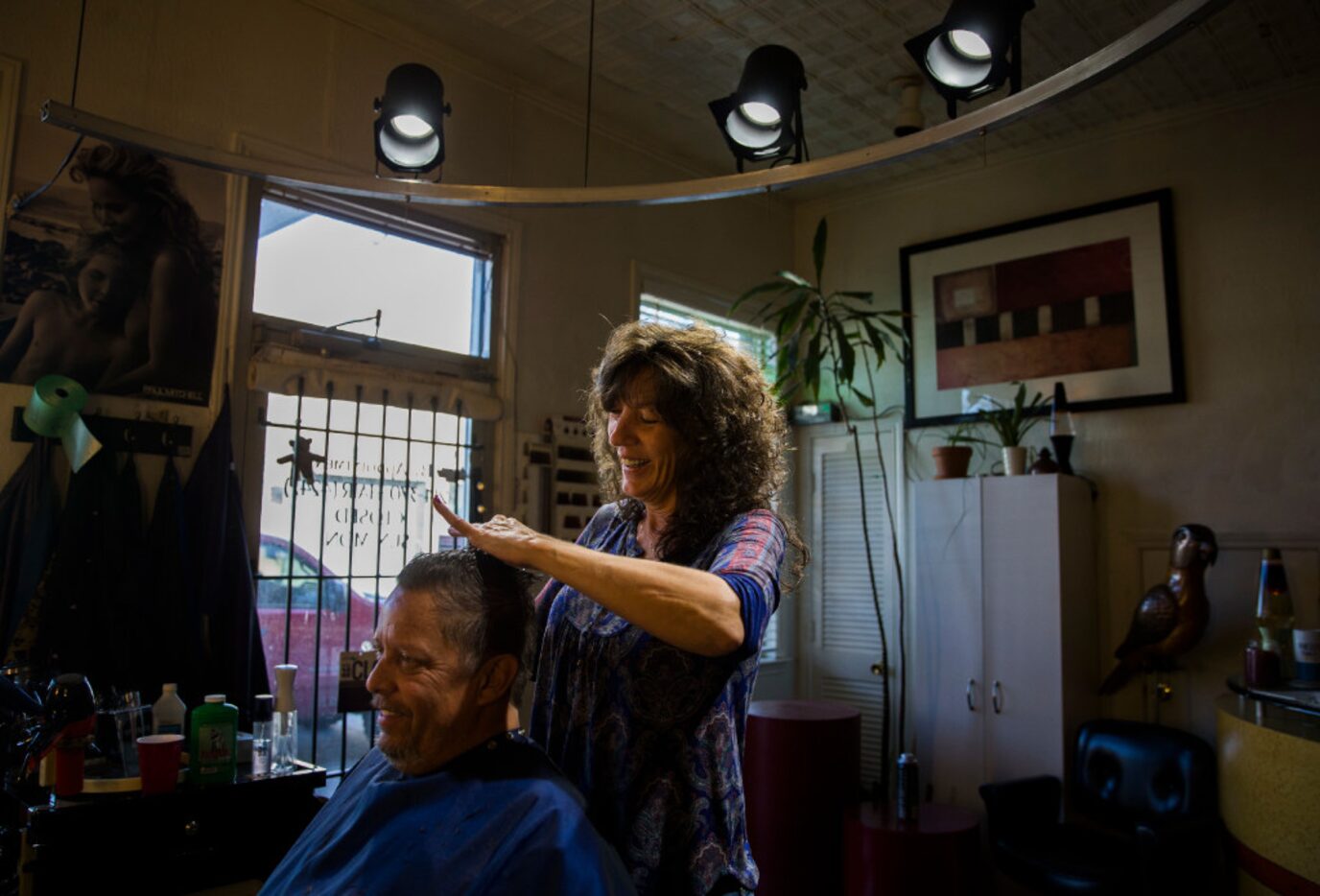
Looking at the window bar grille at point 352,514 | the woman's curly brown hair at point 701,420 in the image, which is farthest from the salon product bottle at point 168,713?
the woman's curly brown hair at point 701,420

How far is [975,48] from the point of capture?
2215mm

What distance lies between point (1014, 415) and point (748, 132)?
2121 millimetres

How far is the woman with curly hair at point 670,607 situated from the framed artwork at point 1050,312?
307 cm

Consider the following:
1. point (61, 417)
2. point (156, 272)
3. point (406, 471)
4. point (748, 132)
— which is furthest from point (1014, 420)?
point (61, 417)

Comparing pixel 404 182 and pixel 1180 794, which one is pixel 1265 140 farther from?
pixel 404 182

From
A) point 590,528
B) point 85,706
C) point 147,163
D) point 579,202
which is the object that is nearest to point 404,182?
point 579,202

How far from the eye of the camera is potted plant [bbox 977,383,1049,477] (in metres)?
4.02

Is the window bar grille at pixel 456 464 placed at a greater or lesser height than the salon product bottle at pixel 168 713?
greater

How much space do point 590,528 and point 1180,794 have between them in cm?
281

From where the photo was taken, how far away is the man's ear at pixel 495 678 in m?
1.55

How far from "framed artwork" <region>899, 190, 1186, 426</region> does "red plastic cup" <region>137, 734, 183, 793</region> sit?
3606 millimetres

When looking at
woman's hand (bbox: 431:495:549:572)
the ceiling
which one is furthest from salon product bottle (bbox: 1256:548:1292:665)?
woman's hand (bbox: 431:495:549:572)

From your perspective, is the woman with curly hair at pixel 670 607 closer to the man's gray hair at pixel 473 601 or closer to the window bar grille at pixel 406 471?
the man's gray hair at pixel 473 601

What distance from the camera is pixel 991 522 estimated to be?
3973mm
